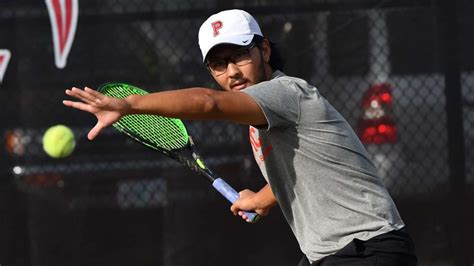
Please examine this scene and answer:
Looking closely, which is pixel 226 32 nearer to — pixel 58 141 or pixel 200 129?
pixel 200 129

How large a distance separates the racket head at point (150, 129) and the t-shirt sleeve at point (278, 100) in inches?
40.6

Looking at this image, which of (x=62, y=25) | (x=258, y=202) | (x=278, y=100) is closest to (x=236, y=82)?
(x=278, y=100)

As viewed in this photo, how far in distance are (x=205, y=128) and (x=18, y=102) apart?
97 cm

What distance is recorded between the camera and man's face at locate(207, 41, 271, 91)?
3.09 metres

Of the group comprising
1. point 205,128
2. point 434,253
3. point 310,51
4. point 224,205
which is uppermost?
point 310,51

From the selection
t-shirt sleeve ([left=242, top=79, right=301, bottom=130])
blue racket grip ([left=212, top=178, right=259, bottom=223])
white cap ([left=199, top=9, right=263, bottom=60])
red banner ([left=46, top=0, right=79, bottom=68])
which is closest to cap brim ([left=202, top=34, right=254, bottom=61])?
white cap ([left=199, top=9, right=263, bottom=60])

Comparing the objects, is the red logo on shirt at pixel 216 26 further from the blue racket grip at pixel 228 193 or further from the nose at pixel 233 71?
the blue racket grip at pixel 228 193

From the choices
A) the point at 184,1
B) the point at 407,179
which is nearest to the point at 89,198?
the point at 184,1

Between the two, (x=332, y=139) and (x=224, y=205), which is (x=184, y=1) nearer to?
(x=224, y=205)

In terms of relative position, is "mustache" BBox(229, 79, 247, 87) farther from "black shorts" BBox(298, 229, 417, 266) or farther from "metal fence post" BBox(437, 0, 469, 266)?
"metal fence post" BBox(437, 0, 469, 266)

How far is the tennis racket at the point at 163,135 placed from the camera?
3.72m

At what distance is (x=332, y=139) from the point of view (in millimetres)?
2926

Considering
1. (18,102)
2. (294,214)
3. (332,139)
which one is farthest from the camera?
(18,102)

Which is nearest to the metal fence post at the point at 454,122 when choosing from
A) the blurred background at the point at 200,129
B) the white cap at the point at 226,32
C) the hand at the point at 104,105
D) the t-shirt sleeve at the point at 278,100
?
the blurred background at the point at 200,129
